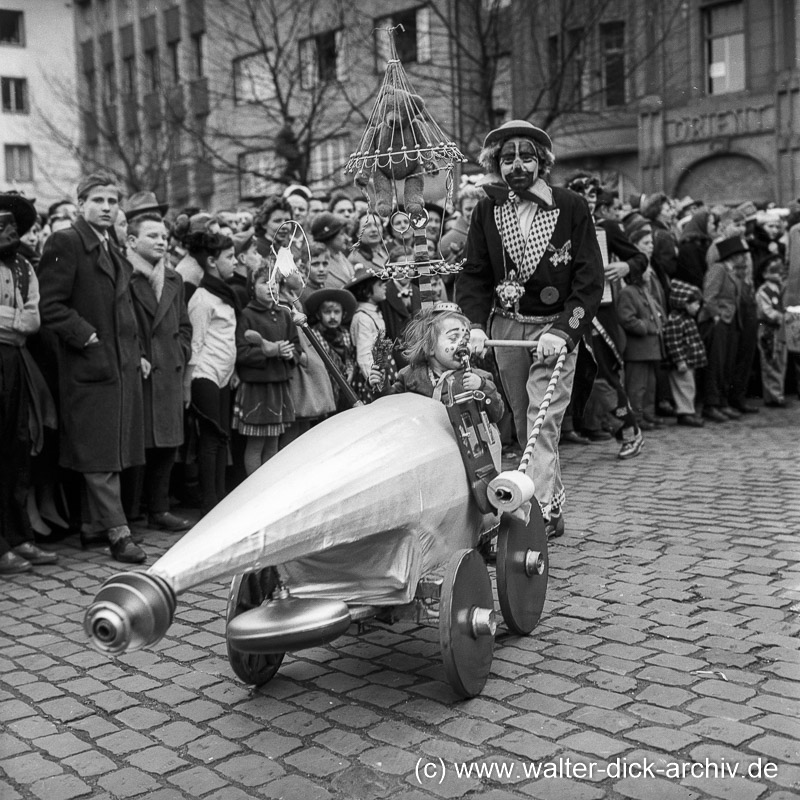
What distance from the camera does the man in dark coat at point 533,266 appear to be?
601 centimetres

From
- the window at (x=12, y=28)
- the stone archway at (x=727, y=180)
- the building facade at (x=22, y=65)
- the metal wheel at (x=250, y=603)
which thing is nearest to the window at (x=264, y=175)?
the stone archway at (x=727, y=180)

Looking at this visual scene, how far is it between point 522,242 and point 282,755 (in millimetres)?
3361

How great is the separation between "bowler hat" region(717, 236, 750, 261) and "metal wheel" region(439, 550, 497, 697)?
828 centimetres

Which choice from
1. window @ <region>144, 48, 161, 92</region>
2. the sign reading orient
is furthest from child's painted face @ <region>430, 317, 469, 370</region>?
the sign reading orient

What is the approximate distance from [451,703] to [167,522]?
3.50 metres

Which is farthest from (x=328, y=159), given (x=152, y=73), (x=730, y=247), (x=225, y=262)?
(x=225, y=262)

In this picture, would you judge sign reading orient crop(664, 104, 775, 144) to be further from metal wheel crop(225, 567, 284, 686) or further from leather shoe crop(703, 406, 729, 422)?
metal wheel crop(225, 567, 284, 686)

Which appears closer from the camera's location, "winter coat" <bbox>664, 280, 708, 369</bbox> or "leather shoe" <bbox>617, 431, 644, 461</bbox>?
"leather shoe" <bbox>617, 431, 644, 461</bbox>

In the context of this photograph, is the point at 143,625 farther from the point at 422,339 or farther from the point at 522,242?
the point at 522,242

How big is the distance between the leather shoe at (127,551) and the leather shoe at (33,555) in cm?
35

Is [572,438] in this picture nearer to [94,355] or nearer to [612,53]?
[94,355]

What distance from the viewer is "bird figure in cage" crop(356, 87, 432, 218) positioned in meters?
4.91

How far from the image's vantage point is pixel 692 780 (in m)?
3.32

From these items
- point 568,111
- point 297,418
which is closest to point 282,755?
point 297,418
